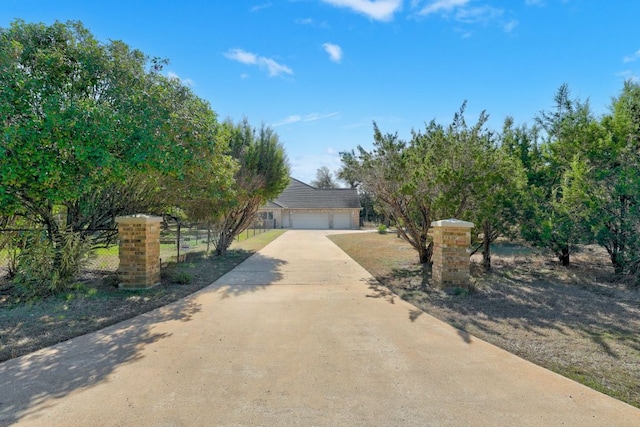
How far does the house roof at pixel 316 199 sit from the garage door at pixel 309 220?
792 millimetres

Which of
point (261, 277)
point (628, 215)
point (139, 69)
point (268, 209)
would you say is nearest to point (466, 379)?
point (261, 277)

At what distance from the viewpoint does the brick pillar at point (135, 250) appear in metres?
6.72

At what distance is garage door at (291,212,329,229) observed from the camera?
37.0m

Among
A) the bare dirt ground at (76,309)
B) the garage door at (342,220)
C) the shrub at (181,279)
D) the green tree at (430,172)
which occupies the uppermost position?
the green tree at (430,172)

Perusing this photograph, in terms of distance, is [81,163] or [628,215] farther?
[628,215]

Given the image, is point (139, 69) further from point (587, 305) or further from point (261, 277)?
point (587, 305)

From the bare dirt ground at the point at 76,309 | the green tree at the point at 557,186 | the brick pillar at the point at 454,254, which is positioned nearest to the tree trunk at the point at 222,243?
the bare dirt ground at the point at 76,309

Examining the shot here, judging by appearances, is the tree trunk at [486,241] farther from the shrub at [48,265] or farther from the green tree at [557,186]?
the shrub at [48,265]

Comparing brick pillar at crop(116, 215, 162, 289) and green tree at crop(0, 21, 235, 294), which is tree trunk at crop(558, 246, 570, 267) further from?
brick pillar at crop(116, 215, 162, 289)

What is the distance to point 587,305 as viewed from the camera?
20.0ft

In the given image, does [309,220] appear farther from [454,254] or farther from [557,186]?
[454,254]

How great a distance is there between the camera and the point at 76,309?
5543mm

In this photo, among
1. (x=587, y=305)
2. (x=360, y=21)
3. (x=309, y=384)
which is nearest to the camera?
(x=309, y=384)

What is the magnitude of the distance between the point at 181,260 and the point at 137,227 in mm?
4676
